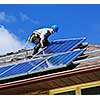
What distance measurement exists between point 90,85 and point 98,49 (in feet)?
1.51

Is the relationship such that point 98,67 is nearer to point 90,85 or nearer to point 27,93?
point 90,85

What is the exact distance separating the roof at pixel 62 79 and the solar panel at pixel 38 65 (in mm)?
98

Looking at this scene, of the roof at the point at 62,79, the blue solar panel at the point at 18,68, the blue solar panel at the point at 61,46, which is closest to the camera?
the roof at the point at 62,79

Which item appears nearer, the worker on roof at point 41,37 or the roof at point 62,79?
the roof at point 62,79

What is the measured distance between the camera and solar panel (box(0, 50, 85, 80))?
4.82m

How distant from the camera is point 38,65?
488 cm

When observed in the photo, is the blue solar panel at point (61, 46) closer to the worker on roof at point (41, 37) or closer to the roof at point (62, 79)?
the worker on roof at point (41, 37)

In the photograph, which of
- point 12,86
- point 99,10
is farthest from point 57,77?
point 99,10

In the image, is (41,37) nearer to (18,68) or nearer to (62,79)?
(18,68)

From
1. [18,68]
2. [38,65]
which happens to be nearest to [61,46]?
[38,65]

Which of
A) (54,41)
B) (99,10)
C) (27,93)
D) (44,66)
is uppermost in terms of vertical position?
(99,10)

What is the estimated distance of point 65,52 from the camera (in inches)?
196

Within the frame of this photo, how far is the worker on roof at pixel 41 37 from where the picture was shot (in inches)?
194

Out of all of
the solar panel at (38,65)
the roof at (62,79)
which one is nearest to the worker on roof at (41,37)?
the solar panel at (38,65)
